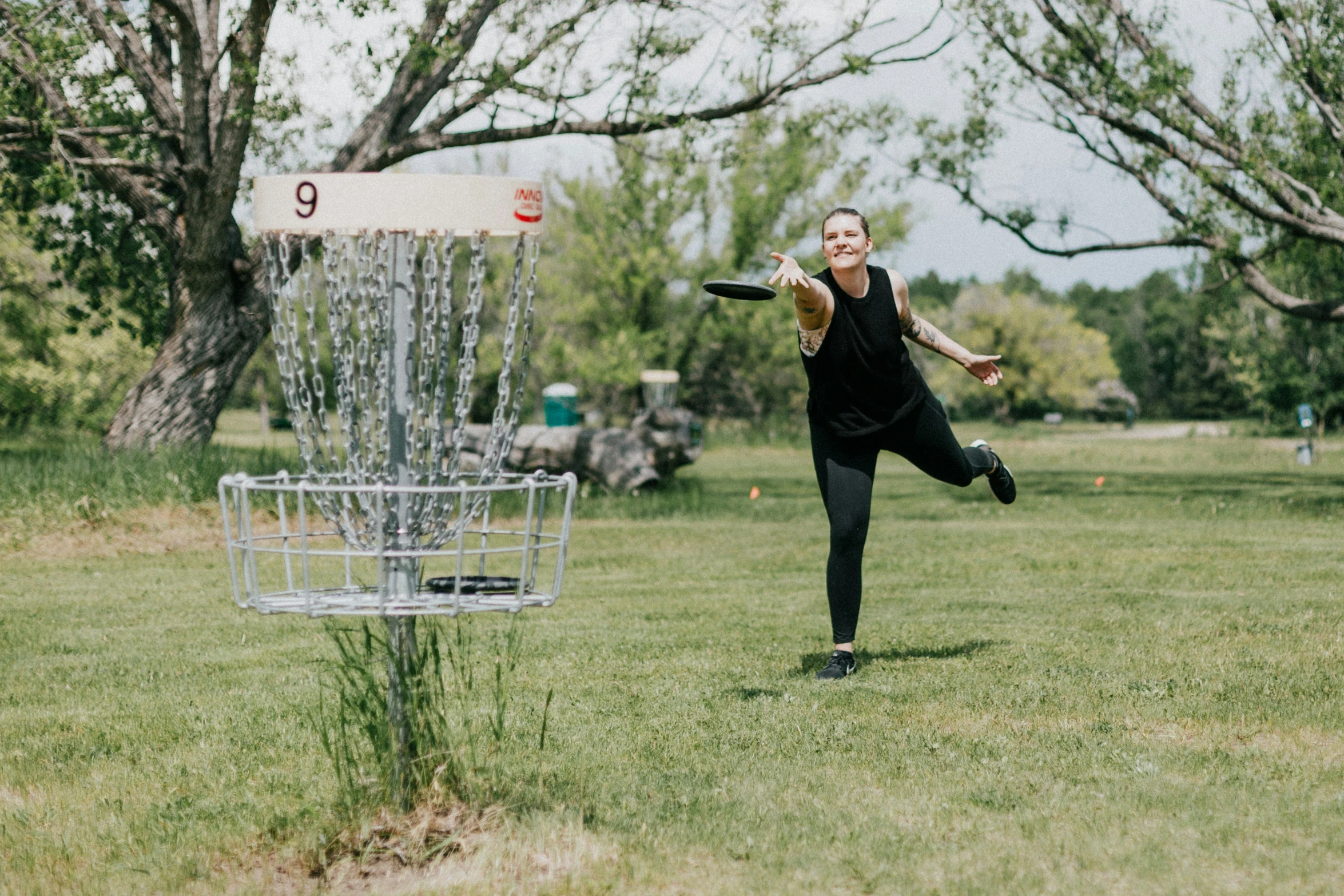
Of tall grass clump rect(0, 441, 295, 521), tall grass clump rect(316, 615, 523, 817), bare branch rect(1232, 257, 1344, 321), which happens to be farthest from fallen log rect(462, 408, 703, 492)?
tall grass clump rect(316, 615, 523, 817)

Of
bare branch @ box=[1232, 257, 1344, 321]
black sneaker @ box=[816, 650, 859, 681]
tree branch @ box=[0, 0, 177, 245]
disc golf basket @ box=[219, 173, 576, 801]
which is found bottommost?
black sneaker @ box=[816, 650, 859, 681]

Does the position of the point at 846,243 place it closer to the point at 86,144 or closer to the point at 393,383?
the point at 393,383

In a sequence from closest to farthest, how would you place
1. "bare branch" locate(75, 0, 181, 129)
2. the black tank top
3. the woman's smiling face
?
the woman's smiling face < the black tank top < "bare branch" locate(75, 0, 181, 129)

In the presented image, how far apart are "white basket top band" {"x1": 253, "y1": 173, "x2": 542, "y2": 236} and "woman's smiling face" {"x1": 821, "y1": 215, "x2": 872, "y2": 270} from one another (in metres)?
2.35

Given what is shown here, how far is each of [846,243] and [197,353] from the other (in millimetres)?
11473

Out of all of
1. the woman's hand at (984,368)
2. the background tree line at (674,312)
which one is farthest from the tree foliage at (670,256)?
the woman's hand at (984,368)

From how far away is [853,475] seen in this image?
5973 mm

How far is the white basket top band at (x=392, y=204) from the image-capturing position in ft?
11.2

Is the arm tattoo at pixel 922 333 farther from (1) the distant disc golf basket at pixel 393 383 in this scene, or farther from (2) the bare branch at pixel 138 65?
(2) the bare branch at pixel 138 65

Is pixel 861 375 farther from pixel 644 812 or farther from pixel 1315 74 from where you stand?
pixel 1315 74

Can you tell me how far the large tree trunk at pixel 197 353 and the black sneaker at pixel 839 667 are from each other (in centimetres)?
1092

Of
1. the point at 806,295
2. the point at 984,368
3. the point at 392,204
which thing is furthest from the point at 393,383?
the point at 984,368

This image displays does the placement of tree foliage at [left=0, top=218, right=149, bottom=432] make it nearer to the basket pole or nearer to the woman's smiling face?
the woman's smiling face

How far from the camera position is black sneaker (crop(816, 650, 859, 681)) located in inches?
238
